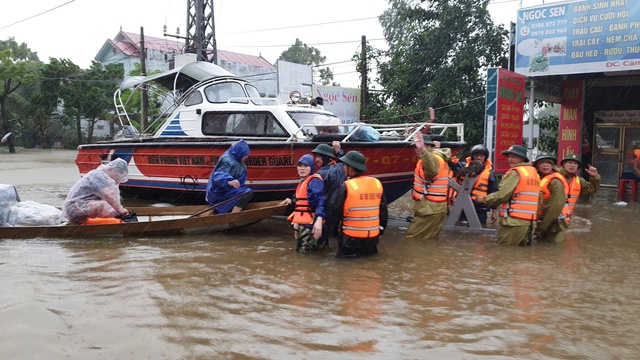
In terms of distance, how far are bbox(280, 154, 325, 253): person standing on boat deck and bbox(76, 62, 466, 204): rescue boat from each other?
171 centimetres

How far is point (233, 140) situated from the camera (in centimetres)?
877

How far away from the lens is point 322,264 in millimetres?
5516

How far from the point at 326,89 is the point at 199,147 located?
11.2 m

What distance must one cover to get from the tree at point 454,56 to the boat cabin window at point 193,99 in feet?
25.9

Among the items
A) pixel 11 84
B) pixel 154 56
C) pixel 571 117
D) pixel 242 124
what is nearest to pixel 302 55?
pixel 154 56

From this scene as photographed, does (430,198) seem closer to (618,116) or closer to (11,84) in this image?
(618,116)

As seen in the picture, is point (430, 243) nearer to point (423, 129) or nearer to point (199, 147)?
point (423, 129)

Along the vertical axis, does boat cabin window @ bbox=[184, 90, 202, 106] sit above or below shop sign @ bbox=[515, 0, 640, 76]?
below

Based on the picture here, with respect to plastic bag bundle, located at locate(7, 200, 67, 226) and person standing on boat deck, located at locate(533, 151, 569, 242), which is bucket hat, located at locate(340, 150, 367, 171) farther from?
plastic bag bundle, located at locate(7, 200, 67, 226)

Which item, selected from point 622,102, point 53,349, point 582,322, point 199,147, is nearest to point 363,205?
point 582,322

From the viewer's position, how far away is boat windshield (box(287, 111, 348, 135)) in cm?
804

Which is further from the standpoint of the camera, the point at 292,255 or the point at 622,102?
the point at 622,102

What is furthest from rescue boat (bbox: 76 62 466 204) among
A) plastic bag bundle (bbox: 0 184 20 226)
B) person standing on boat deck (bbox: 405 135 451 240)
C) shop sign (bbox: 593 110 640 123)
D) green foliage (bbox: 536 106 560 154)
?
green foliage (bbox: 536 106 560 154)

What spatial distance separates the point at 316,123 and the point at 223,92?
97.4 inches
